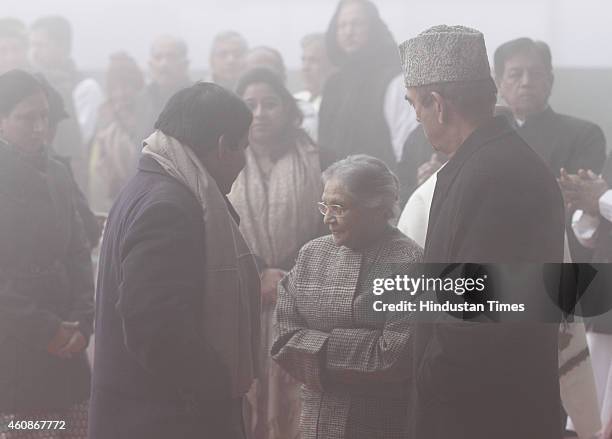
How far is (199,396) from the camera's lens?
218 cm

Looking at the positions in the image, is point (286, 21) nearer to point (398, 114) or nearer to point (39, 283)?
point (398, 114)

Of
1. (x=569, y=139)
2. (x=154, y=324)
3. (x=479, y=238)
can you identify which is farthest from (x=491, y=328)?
(x=569, y=139)

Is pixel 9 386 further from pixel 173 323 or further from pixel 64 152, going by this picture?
pixel 173 323

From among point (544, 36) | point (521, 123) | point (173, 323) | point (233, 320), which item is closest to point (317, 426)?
point (233, 320)

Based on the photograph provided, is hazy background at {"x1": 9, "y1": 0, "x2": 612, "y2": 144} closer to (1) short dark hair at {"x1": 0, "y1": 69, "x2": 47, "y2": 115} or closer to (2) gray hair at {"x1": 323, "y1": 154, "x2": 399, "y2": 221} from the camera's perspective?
(1) short dark hair at {"x1": 0, "y1": 69, "x2": 47, "y2": 115}

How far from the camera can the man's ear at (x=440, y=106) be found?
2.24 metres

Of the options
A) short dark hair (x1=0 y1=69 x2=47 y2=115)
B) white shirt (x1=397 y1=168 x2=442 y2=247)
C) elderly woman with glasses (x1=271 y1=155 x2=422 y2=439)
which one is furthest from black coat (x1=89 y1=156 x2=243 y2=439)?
short dark hair (x1=0 y1=69 x2=47 y2=115)

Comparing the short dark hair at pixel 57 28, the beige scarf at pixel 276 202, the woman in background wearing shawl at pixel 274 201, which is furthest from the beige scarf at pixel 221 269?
the short dark hair at pixel 57 28

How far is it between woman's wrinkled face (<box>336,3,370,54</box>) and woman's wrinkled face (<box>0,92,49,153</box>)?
97cm

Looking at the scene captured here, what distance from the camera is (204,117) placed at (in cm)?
218

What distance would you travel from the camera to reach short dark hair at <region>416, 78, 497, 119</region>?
2.23 meters

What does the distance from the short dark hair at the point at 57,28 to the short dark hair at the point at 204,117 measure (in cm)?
132

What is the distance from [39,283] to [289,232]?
2.50 feet

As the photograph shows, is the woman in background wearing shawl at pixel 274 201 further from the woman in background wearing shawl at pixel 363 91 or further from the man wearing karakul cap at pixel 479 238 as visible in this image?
the man wearing karakul cap at pixel 479 238
